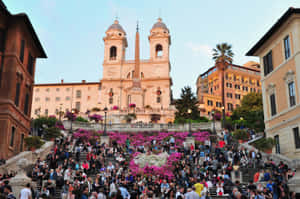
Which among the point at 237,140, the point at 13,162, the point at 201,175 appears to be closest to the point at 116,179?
the point at 201,175

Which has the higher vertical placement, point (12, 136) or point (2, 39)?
point (2, 39)

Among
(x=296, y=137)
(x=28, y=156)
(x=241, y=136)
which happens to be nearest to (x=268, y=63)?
(x=241, y=136)

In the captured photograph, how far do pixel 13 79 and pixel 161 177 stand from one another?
46.5 feet

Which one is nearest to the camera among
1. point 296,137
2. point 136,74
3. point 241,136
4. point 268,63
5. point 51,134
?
point 296,137

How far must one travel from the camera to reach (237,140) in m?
35.3

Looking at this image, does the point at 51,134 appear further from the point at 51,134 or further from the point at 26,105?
the point at 26,105

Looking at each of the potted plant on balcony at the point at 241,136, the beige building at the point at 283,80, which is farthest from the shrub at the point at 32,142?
the beige building at the point at 283,80

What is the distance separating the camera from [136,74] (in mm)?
82312

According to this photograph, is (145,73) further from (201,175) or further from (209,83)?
(201,175)

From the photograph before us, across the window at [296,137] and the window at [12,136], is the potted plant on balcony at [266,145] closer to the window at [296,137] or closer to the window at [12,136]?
the window at [296,137]

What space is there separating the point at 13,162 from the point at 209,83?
3606 inches

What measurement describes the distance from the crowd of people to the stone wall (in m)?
1.32

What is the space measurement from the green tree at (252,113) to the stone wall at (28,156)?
1020 inches

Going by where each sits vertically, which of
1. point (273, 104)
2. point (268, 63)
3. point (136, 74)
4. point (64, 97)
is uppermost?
point (136, 74)
